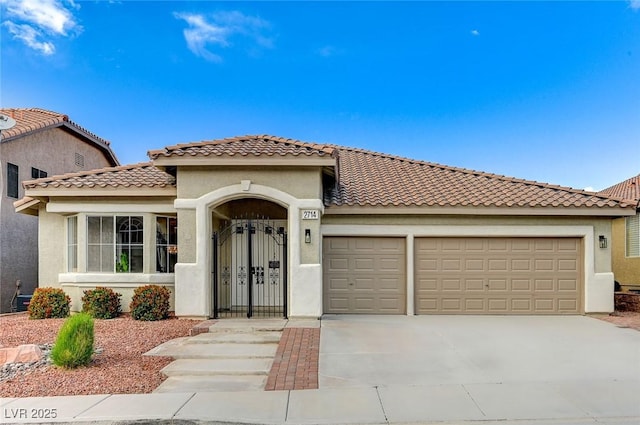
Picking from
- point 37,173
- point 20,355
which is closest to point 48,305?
point 20,355

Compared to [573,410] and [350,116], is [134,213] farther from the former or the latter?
[350,116]

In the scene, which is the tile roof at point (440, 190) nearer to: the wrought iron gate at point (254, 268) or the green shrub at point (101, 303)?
the wrought iron gate at point (254, 268)

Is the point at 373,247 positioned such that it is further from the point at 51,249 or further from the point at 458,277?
the point at 51,249

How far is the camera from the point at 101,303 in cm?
1162

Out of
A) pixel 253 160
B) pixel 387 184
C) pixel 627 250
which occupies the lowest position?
pixel 627 250

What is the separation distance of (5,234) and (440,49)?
17528 mm

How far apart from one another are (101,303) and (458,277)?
9.57 m

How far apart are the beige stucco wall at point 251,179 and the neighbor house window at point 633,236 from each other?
13.2 meters

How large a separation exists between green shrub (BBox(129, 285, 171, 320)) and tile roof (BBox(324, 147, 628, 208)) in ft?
16.3

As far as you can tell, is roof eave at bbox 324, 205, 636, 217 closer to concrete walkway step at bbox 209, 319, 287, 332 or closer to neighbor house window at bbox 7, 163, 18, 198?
concrete walkway step at bbox 209, 319, 287, 332

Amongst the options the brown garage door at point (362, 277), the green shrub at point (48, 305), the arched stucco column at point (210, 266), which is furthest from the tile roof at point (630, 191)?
the green shrub at point (48, 305)

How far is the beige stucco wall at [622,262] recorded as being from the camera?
1678 centimetres

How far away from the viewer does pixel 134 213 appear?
12336mm

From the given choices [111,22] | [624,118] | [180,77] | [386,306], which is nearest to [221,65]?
[180,77]
